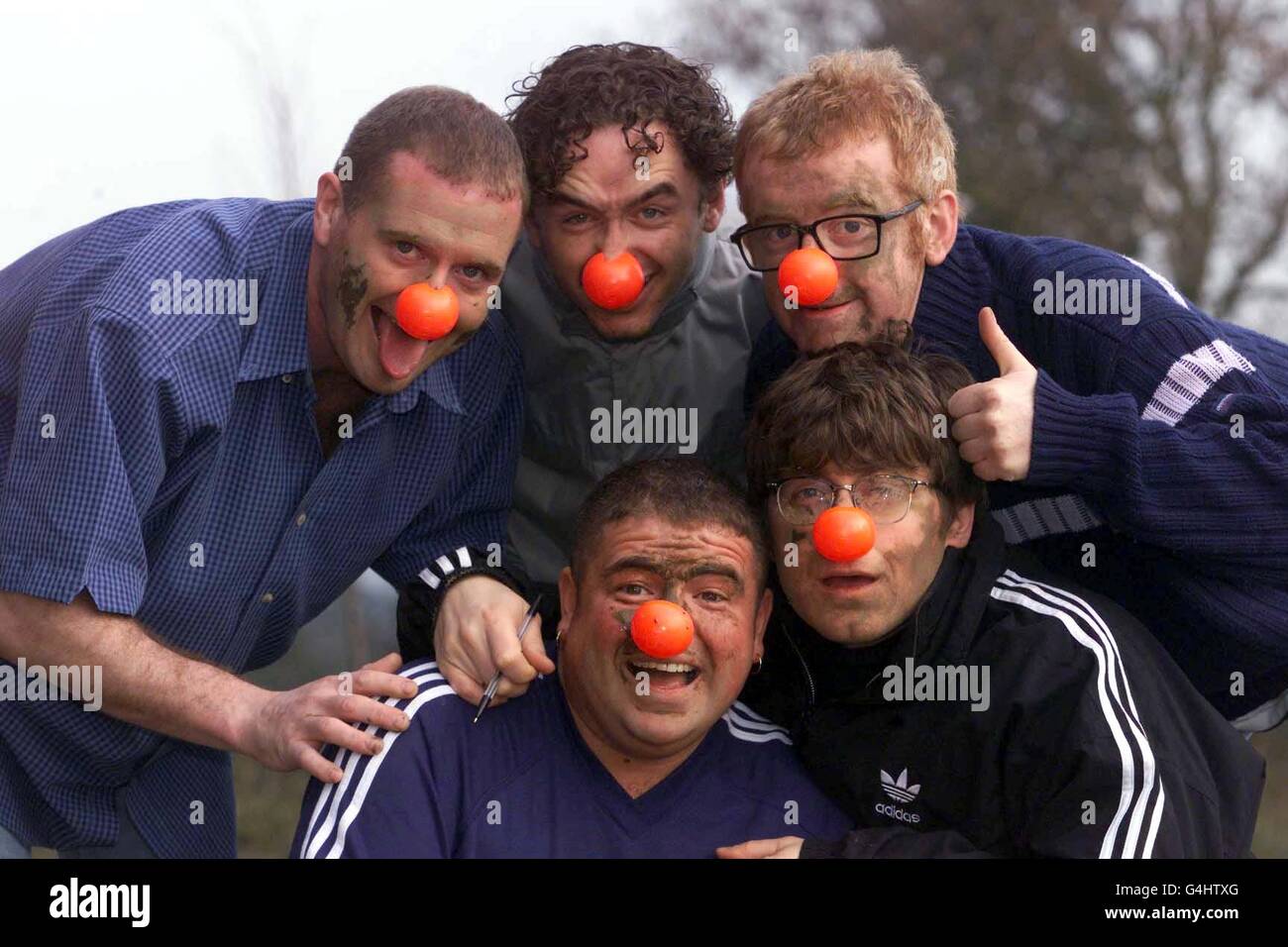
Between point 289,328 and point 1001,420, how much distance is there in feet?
5.73

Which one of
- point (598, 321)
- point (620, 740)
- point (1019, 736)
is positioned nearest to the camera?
point (1019, 736)

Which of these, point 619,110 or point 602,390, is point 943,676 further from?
point 619,110

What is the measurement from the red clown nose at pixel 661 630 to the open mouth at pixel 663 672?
88mm

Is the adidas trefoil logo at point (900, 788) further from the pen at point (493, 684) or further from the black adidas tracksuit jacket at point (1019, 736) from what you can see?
the pen at point (493, 684)

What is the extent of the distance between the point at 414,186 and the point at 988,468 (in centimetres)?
154

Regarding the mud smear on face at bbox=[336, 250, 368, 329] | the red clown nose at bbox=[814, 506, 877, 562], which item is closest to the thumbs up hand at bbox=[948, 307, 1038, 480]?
the red clown nose at bbox=[814, 506, 877, 562]

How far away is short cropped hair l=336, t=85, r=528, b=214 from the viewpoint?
167 inches

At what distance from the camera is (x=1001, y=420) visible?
403 cm

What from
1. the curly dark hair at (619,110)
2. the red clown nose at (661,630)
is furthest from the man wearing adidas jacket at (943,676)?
the curly dark hair at (619,110)

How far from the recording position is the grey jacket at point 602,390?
4836mm

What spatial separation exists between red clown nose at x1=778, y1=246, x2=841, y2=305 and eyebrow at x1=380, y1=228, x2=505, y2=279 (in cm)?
71

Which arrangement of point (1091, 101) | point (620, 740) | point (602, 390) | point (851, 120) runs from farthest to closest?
point (1091, 101) < point (602, 390) < point (851, 120) < point (620, 740)

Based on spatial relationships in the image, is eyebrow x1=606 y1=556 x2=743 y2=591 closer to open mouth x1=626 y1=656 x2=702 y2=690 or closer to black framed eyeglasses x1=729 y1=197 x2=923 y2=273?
open mouth x1=626 y1=656 x2=702 y2=690

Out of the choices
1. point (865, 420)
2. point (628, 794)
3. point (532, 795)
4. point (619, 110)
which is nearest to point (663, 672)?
point (628, 794)
